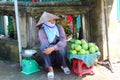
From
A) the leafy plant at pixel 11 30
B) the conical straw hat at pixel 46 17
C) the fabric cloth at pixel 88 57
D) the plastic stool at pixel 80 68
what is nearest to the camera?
the fabric cloth at pixel 88 57

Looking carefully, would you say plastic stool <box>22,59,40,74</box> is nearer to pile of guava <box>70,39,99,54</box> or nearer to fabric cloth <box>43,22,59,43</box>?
fabric cloth <box>43,22,59,43</box>

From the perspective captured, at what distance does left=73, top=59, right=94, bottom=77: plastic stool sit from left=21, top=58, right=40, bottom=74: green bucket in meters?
0.93

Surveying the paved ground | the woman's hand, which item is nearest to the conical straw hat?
the woman's hand

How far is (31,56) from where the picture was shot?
652cm

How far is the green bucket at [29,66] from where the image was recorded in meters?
6.43

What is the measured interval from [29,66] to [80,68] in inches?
46.2

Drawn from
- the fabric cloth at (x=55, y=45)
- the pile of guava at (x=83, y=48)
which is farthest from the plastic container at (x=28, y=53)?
the pile of guava at (x=83, y=48)

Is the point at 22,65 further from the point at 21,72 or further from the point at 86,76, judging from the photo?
the point at 86,76

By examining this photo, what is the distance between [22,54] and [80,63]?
1377 millimetres

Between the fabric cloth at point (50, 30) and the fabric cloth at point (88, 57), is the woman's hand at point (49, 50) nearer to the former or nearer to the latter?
the fabric cloth at point (50, 30)

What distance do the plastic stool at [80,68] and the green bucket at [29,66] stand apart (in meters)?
0.93

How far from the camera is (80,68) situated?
6.08 meters

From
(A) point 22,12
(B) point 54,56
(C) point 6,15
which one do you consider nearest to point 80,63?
(B) point 54,56

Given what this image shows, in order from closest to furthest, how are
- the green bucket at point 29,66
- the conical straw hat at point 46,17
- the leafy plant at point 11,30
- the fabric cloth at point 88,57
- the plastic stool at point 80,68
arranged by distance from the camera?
the fabric cloth at point 88,57 → the plastic stool at point 80,68 → the conical straw hat at point 46,17 → the green bucket at point 29,66 → the leafy plant at point 11,30
